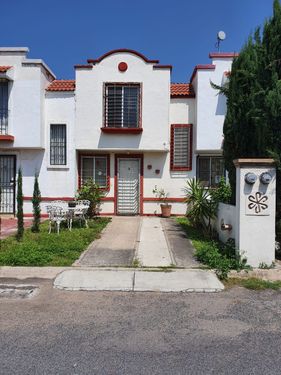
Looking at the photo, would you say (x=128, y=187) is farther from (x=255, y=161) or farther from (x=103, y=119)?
(x=255, y=161)

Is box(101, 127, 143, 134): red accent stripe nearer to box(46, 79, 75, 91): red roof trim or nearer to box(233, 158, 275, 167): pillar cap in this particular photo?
box(46, 79, 75, 91): red roof trim

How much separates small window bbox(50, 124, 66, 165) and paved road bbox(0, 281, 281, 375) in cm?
953

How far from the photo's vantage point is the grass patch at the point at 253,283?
18.7ft

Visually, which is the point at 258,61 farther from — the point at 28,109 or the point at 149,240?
the point at 28,109

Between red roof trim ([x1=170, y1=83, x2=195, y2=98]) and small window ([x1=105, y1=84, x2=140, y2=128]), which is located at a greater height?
red roof trim ([x1=170, y1=83, x2=195, y2=98])

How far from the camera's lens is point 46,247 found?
775 centimetres

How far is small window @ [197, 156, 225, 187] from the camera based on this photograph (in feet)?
48.7

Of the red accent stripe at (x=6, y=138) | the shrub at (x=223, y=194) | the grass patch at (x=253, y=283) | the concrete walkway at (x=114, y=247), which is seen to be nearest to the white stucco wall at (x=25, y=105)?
the red accent stripe at (x=6, y=138)

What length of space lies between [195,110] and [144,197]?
4336 mm

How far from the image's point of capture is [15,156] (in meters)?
14.3

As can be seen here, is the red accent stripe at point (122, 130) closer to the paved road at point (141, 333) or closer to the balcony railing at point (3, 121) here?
the balcony railing at point (3, 121)

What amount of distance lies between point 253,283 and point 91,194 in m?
8.72

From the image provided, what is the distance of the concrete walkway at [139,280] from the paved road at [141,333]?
0.23m

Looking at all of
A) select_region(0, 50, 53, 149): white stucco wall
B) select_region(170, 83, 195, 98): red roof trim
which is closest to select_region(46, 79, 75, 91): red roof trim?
select_region(0, 50, 53, 149): white stucco wall
